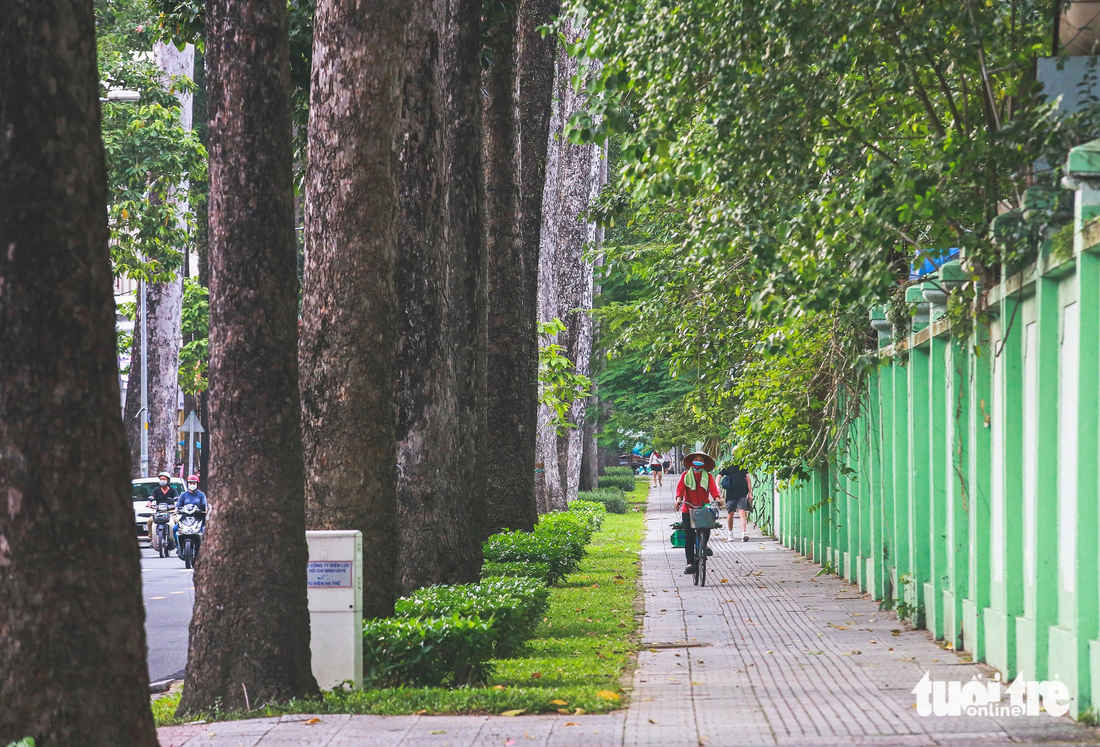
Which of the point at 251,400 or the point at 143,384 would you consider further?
the point at 143,384

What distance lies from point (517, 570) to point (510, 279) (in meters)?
4.29

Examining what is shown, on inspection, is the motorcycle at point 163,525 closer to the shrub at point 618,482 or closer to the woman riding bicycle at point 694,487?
the woman riding bicycle at point 694,487

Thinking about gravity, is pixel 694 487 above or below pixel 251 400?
below

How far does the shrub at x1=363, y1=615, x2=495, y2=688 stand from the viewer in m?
9.61

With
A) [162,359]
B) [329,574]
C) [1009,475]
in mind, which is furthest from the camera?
[162,359]

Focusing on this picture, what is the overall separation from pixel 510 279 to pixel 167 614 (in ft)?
20.4

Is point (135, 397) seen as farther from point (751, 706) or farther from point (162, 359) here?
point (751, 706)

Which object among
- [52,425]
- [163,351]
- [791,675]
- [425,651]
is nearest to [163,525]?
[163,351]

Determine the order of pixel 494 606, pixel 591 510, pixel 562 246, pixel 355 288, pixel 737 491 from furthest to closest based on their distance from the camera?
1. pixel 591 510
2. pixel 562 246
3. pixel 737 491
4. pixel 494 606
5. pixel 355 288

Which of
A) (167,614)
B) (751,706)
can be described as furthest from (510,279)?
(751,706)

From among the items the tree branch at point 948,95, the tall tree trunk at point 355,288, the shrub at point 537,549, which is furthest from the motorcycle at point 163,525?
the tree branch at point 948,95

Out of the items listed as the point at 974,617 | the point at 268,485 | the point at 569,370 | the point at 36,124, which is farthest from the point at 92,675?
the point at 569,370

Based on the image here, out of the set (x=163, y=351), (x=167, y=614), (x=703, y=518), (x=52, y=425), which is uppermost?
(x=163, y=351)

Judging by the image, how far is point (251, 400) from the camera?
8820 millimetres
